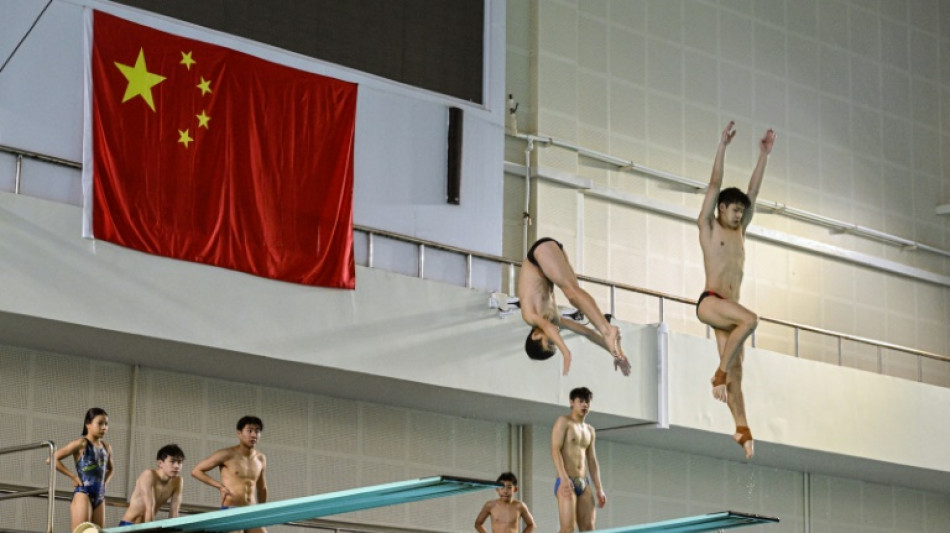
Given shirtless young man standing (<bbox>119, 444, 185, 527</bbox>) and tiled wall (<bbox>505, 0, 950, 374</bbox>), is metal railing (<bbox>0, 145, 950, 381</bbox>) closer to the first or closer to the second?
tiled wall (<bbox>505, 0, 950, 374</bbox>)

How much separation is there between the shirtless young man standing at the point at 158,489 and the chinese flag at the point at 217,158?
2.74 metres

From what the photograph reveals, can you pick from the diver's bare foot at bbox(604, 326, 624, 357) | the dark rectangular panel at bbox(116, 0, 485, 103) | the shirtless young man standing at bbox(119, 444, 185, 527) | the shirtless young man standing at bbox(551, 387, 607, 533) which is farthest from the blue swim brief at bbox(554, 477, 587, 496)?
the dark rectangular panel at bbox(116, 0, 485, 103)

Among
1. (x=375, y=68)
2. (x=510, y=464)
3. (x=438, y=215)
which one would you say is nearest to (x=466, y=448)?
(x=510, y=464)

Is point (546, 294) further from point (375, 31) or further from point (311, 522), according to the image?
point (375, 31)

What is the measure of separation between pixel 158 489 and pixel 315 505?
4664 mm

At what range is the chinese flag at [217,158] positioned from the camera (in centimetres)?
1811

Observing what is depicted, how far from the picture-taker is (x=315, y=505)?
12641 mm

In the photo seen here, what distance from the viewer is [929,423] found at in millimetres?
26359

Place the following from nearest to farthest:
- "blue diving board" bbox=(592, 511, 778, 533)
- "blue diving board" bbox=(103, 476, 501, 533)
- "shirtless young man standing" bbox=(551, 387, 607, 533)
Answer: "blue diving board" bbox=(103, 476, 501, 533) < "blue diving board" bbox=(592, 511, 778, 533) < "shirtless young man standing" bbox=(551, 387, 607, 533)

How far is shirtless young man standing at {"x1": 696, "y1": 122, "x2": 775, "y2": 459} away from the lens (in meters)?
13.0

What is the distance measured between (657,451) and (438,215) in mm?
6276

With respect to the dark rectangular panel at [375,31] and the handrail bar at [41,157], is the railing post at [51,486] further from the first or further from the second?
the dark rectangular panel at [375,31]

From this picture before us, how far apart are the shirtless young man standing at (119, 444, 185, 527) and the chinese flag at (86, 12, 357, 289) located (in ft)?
9.00

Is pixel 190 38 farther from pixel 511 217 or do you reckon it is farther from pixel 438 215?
pixel 511 217
